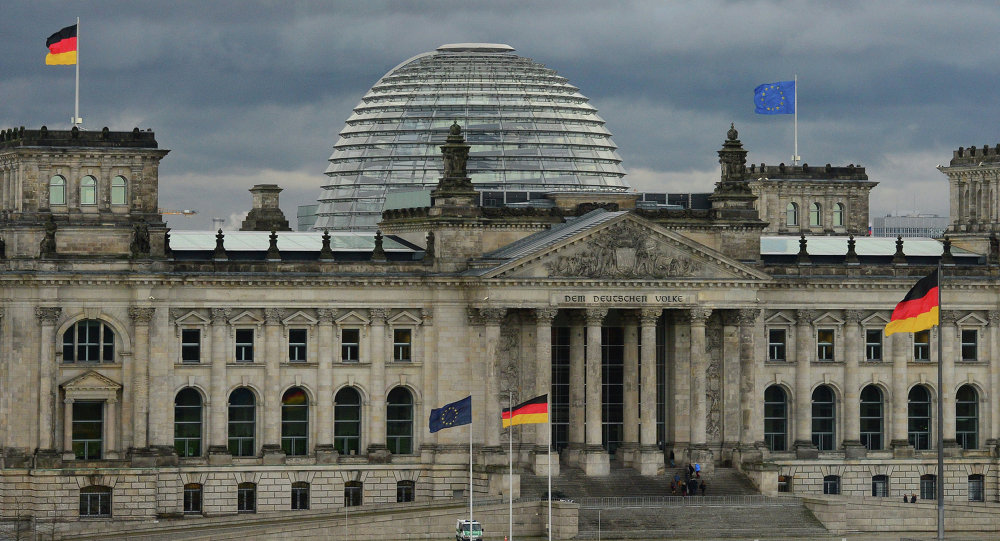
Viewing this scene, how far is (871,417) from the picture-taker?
5349 inches

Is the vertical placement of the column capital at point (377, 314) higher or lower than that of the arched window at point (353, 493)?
higher

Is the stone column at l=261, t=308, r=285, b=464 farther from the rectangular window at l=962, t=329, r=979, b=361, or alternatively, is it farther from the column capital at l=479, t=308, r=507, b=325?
the rectangular window at l=962, t=329, r=979, b=361

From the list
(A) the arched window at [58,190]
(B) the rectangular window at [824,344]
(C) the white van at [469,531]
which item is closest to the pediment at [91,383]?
(A) the arched window at [58,190]

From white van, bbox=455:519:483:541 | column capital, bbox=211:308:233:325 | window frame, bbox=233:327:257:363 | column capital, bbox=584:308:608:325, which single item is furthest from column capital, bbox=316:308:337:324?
white van, bbox=455:519:483:541

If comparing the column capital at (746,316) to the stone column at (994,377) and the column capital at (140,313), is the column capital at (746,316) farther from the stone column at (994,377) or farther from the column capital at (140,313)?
the column capital at (140,313)

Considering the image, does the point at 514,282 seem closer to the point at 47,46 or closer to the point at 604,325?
Answer: the point at 604,325

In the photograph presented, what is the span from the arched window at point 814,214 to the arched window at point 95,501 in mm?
54590

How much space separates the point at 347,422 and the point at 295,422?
2.84m

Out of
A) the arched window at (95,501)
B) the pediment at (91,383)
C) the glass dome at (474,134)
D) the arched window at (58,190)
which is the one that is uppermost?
the glass dome at (474,134)

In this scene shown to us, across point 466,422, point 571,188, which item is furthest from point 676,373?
point 571,188

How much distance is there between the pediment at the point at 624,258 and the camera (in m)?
125

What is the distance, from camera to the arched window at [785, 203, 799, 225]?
512 ft

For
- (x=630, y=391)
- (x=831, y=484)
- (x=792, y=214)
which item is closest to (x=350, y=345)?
(x=630, y=391)

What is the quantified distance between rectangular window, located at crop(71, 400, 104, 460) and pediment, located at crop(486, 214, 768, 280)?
20.8m
